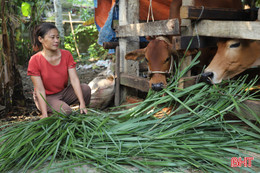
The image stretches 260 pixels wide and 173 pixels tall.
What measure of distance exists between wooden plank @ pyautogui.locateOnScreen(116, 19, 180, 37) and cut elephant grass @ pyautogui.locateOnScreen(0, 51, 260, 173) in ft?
2.61

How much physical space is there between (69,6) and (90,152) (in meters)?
16.3

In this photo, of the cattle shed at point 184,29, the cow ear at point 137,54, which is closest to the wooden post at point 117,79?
the cattle shed at point 184,29

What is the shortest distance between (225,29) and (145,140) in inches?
56.4

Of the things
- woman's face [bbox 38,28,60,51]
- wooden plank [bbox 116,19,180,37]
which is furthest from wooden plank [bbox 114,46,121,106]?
woman's face [bbox 38,28,60,51]

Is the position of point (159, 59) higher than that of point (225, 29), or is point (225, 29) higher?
point (225, 29)

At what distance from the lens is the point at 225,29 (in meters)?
2.79

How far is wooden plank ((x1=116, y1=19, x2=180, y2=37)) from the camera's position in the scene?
3.12m

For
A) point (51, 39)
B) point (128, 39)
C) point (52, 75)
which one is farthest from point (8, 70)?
point (128, 39)

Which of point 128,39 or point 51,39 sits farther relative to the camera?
point 128,39

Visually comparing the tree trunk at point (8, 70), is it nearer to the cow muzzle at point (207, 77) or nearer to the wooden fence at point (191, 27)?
the wooden fence at point (191, 27)

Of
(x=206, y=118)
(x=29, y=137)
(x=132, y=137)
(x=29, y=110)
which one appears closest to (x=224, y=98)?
(x=206, y=118)

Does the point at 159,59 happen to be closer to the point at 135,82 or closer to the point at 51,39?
the point at 135,82

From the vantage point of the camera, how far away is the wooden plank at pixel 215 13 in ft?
9.43

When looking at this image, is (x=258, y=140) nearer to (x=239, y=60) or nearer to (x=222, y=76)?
(x=222, y=76)
